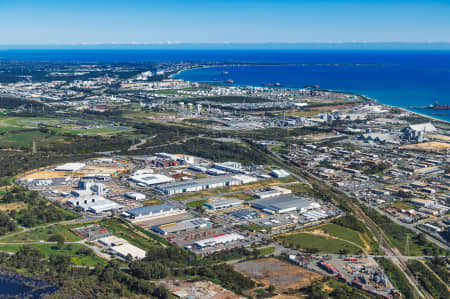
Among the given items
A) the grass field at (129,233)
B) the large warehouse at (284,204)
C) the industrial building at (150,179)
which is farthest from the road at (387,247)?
the industrial building at (150,179)

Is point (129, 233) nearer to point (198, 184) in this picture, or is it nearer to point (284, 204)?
point (198, 184)

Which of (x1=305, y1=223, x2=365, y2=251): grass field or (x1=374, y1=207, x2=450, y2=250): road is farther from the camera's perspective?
(x1=305, y1=223, x2=365, y2=251): grass field

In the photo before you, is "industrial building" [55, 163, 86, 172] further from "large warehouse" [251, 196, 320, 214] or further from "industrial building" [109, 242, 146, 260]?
"industrial building" [109, 242, 146, 260]

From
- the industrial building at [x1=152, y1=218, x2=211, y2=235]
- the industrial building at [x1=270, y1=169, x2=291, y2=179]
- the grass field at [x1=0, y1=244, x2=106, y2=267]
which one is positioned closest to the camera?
the grass field at [x1=0, y1=244, x2=106, y2=267]

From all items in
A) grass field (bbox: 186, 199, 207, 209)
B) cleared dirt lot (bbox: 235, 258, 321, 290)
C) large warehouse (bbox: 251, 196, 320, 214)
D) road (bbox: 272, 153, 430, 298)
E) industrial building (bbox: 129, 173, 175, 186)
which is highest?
industrial building (bbox: 129, 173, 175, 186)

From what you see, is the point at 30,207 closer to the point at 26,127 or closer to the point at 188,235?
the point at 188,235

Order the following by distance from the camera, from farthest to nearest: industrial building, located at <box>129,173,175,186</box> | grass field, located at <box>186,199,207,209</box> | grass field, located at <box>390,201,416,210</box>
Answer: industrial building, located at <box>129,173,175,186</box> → grass field, located at <box>390,201,416,210</box> → grass field, located at <box>186,199,207,209</box>

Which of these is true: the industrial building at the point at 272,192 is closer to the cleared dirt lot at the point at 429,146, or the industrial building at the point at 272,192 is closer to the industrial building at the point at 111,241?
the industrial building at the point at 111,241

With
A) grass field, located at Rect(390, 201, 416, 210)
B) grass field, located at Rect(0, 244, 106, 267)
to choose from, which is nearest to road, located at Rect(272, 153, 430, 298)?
grass field, located at Rect(390, 201, 416, 210)
